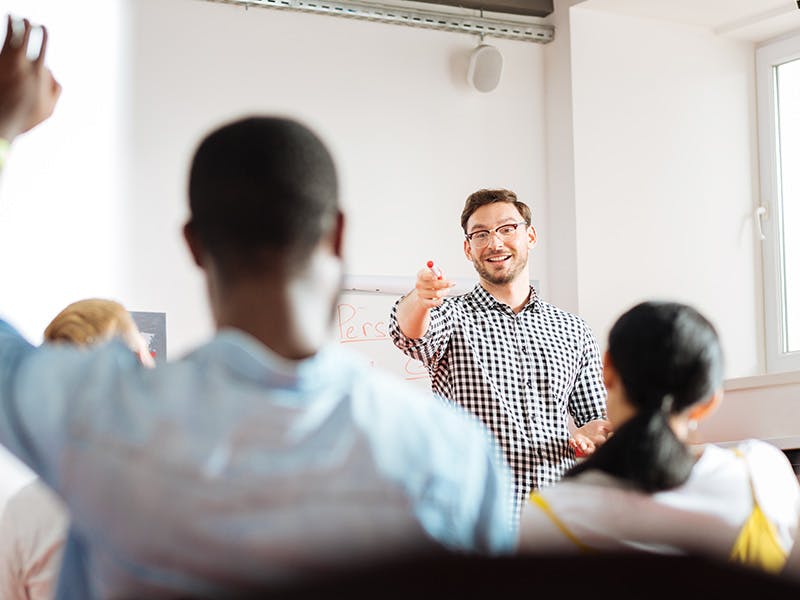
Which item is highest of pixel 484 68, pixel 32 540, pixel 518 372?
pixel 484 68

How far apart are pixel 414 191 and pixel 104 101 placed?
3.95 ft

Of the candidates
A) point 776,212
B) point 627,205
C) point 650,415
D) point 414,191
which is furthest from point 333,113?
point 650,415

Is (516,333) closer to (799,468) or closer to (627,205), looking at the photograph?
(799,468)

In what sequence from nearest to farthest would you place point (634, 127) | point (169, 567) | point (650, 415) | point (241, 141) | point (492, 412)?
point (169, 567), point (241, 141), point (650, 415), point (492, 412), point (634, 127)

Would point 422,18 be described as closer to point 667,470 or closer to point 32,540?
point 32,540

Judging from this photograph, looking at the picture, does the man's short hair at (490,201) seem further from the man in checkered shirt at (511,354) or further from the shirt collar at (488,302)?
the shirt collar at (488,302)

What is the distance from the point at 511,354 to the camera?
10.3ft

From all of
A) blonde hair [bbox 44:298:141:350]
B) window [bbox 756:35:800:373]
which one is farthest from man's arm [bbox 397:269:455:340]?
window [bbox 756:35:800:373]

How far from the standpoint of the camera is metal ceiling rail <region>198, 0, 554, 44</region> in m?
4.11

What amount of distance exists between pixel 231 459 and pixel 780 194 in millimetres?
4182

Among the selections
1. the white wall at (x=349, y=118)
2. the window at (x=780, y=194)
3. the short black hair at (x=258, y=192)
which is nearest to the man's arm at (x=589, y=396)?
the white wall at (x=349, y=118)

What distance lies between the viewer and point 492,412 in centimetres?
304

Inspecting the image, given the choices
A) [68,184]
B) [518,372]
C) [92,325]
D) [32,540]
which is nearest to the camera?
[92,325]

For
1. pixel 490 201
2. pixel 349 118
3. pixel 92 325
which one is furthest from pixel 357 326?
pixel 92 325
